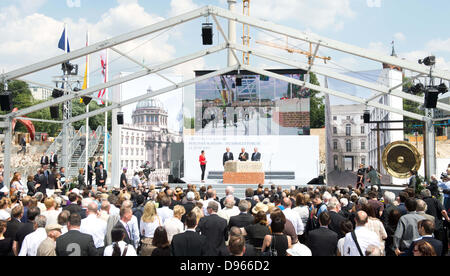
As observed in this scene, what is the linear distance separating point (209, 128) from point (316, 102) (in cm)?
3400

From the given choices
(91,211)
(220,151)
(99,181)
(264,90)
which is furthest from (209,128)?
(91,211)

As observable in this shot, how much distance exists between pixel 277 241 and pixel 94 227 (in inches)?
98.7

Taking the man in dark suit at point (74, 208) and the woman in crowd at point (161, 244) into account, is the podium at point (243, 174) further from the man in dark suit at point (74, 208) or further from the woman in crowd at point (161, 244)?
the woman in crowd at point (161, 244)

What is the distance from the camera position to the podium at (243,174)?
18.5m

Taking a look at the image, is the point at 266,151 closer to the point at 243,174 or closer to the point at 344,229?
the point at 243,174

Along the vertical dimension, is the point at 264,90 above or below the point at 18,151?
above

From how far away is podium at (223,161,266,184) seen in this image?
18.5 meters

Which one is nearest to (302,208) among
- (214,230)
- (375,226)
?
(375,226)

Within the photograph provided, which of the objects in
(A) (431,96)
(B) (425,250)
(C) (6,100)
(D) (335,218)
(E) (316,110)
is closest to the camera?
(B) (425,250)

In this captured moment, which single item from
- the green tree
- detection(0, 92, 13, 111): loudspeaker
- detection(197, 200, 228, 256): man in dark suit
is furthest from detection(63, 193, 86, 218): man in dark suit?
the green tree

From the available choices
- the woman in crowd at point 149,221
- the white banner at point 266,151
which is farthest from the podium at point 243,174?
the woman in crowd at point 149,221

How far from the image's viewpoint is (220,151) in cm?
2289

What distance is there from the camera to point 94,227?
525 cm
